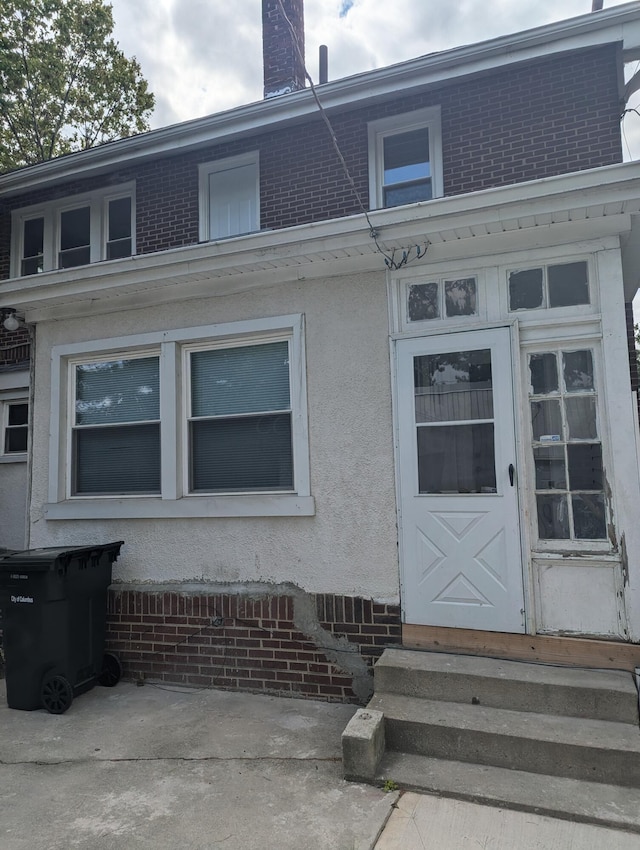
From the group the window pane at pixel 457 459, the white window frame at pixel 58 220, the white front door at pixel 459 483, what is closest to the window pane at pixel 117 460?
the white window frame at pixel 58 220

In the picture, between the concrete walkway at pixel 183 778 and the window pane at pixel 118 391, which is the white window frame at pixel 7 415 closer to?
the window pane at pixel 118 391

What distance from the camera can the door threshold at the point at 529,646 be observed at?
374cm

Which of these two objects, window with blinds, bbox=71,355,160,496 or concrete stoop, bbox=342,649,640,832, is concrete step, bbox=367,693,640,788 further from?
window with blinds, bbox=71,355,160,496

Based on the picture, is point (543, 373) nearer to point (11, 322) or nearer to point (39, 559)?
point (39, 559)

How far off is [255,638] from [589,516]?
282cm

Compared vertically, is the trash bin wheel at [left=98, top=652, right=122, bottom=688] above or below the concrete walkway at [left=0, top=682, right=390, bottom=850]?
above

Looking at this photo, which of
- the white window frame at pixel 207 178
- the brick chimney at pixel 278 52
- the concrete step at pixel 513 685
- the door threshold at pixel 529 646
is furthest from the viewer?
the brick chimney at pixel 278 52

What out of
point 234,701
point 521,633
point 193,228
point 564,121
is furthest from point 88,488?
point 564,121

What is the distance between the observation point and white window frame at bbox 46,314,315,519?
4758 millimetres

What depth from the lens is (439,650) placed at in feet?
13.6

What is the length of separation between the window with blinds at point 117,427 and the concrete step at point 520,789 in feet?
10.9

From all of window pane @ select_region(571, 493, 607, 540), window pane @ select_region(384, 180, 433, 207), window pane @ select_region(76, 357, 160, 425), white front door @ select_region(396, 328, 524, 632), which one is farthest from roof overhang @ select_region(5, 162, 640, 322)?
window pane @ select_region(571, 493, 607, 540)

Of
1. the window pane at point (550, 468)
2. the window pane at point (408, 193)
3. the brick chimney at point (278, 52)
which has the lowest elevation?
the window pane at point (550, 468)

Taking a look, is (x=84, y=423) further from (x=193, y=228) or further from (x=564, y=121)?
(x=564, y=121)
